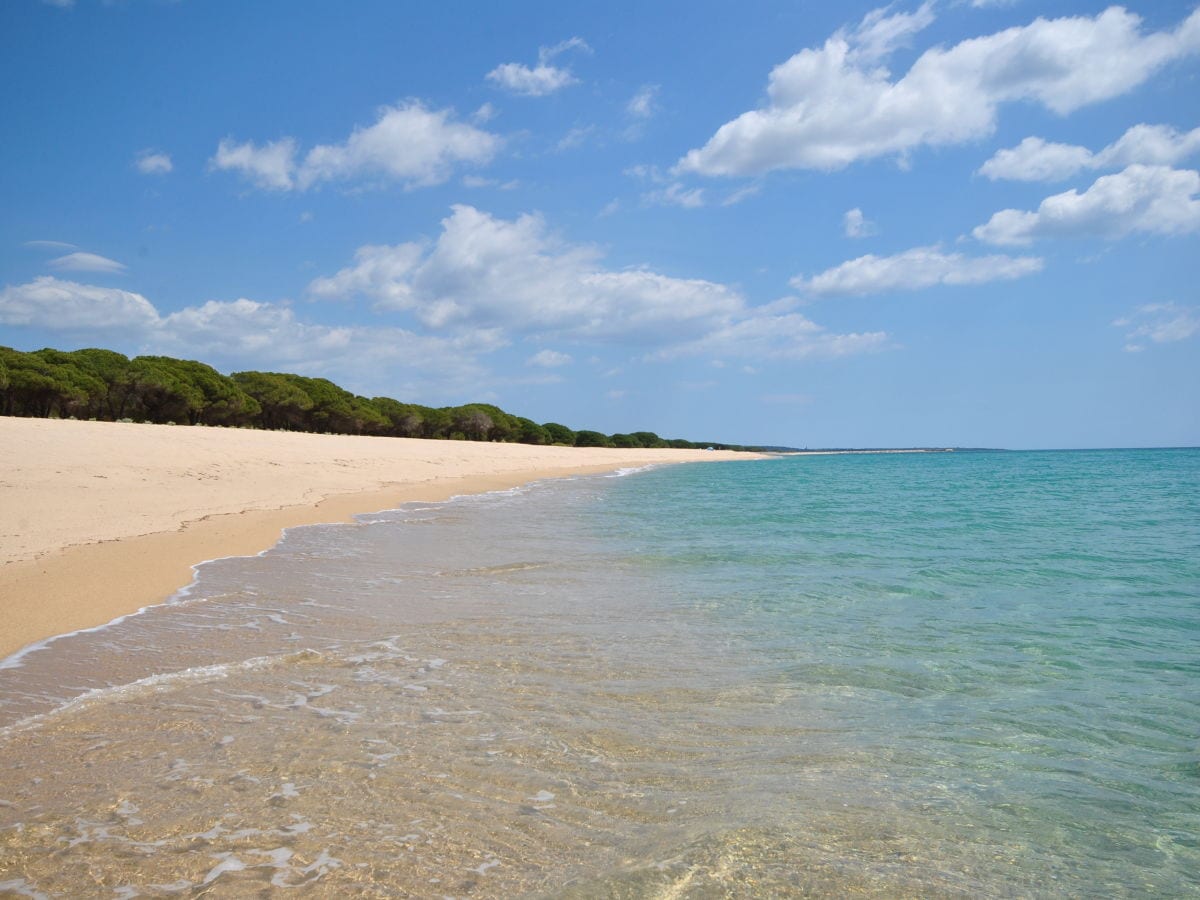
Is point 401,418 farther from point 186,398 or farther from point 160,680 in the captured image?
point 160,680

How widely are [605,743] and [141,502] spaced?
13.3m

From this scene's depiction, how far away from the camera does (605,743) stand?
4164 mm

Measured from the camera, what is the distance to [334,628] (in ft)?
21.9

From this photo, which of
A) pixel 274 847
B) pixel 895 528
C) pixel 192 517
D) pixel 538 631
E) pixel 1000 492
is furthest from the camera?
pixel 1000 492

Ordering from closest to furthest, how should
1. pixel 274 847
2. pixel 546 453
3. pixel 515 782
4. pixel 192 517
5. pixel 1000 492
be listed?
pixel 274 847, pixel 515 782, pixel 192 517, pixel 1000 492, pixel 546 453

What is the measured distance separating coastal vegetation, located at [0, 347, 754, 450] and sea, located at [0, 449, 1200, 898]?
41.3m

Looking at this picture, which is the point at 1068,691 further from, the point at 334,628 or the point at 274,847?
the point at 334,628

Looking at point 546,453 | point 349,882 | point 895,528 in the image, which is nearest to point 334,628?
point 349,882

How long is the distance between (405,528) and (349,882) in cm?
1195

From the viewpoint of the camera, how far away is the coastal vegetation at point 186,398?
40.9m

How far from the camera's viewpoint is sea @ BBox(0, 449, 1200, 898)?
2.94 meters

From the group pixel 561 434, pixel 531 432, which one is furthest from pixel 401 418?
pixel 561 434

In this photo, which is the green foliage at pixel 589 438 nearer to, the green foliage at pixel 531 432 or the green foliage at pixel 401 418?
the green foliage at pixel 531 432

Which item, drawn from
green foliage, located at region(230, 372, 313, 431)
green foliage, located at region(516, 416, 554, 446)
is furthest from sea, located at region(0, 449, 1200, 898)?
green foliage, located at region(516, 416, 554, 446)
